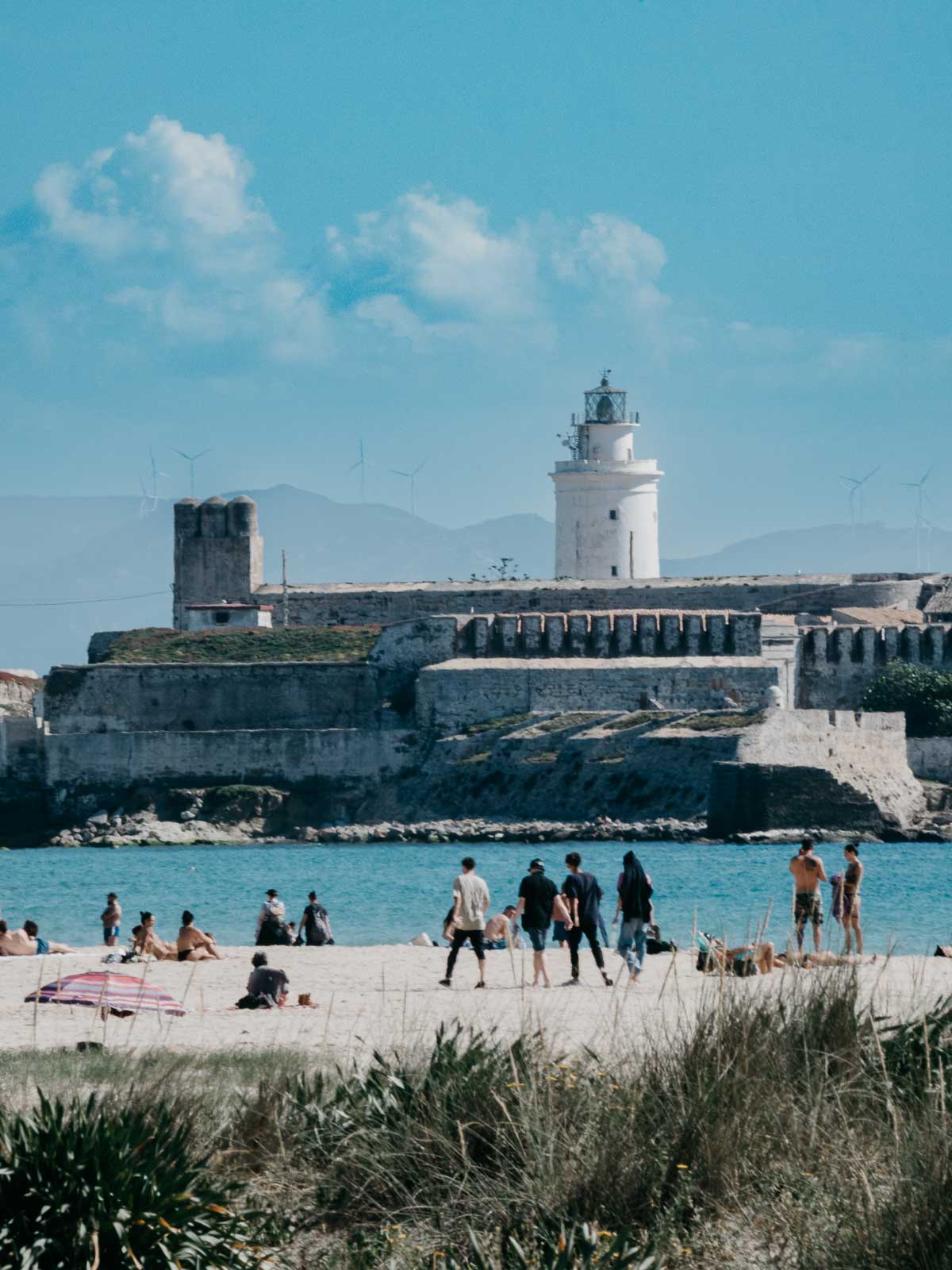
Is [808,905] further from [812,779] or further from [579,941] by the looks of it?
[812,779]

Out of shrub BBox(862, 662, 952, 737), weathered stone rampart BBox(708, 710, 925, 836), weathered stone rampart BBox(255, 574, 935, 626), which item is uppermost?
weathered stone rampart BBox(255, 574, 935, 626)

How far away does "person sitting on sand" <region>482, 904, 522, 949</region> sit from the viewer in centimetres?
1994

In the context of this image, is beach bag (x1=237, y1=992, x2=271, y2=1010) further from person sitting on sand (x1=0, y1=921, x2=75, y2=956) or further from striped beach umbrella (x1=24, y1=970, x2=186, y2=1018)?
person sitting on sand (x1=0, y1=921, x2=75, y2=956)

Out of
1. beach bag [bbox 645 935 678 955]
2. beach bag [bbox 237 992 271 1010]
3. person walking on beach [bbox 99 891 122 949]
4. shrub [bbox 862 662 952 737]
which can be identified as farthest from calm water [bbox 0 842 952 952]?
shrub [bbox 862 662 952 737]

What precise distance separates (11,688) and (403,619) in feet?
43.1

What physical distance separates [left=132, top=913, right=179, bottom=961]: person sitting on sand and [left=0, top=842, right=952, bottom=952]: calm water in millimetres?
4407

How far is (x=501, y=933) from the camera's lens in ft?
66.0

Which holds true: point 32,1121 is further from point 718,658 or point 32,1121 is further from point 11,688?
point 11,688

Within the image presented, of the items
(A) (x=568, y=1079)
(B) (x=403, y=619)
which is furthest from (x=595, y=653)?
(A) (x=568, y=1079)

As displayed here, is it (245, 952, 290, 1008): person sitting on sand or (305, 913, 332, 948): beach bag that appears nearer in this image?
(245, 952, 290, 1008): person sitting on sand

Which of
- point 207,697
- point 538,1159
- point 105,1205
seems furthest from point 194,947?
point 207,697

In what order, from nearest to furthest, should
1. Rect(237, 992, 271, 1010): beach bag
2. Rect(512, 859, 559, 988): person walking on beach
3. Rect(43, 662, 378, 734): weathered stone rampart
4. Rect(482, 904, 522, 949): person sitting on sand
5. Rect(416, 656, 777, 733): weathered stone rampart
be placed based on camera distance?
Rect(237, 992, 271, 1010): beach bag
Rect(512, 859, 559, 988): person walking on beach
Rect(482, 904, 522, 949): person sitting on sand
Rect(416, 656, 777, 733): weathered stone rampart
Rect(43, 662, 378, 734): weathered stone rampart

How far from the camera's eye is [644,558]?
63.8m

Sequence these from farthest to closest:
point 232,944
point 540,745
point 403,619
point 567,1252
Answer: point 403,619 < point 540,745 < point 232,944 < point 567,1252
